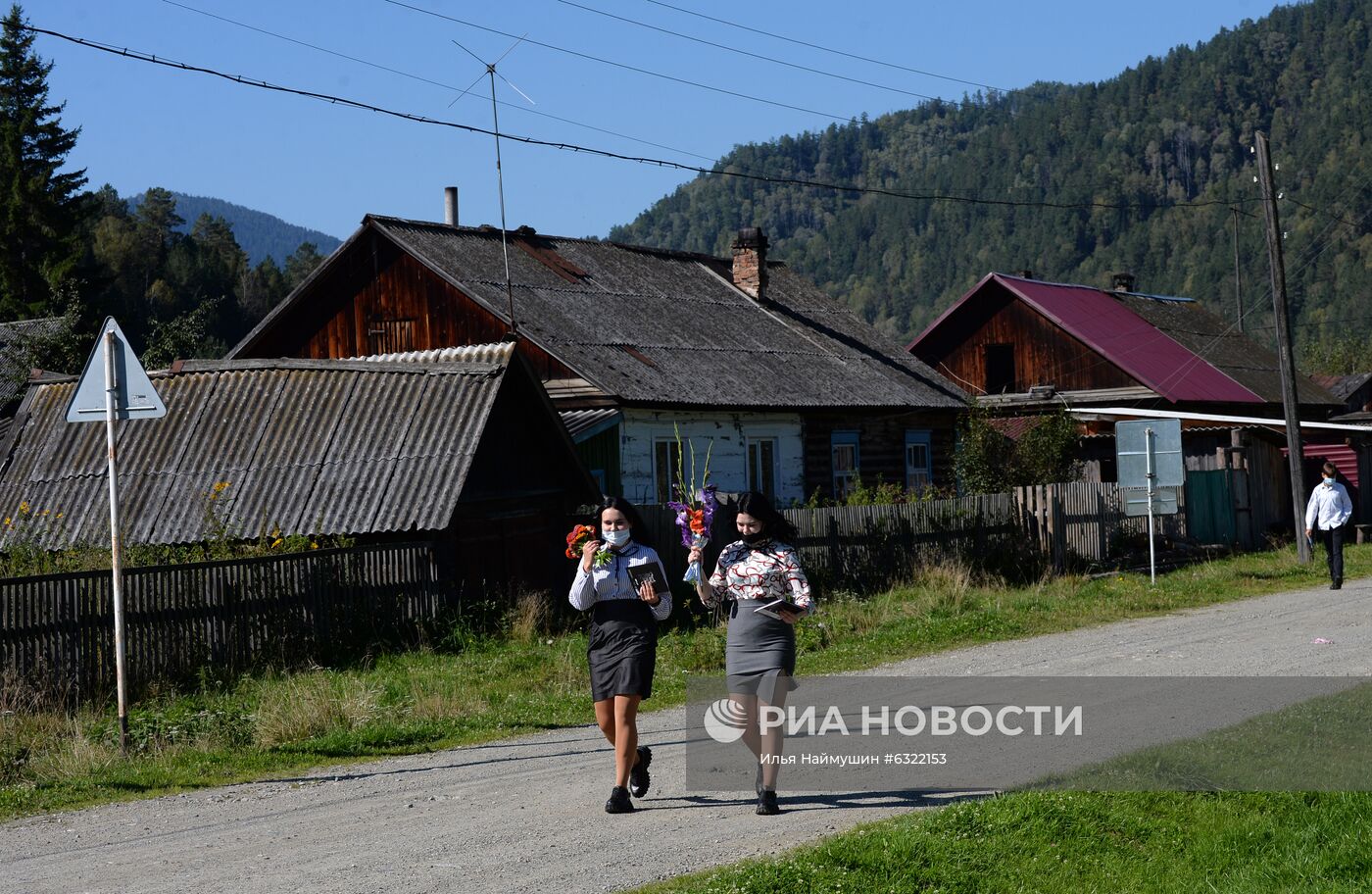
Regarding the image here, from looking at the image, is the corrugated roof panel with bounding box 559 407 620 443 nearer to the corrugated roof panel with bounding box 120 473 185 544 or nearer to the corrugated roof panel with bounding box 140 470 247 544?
the corrugated roof panel with bounding box 140 470 247 544

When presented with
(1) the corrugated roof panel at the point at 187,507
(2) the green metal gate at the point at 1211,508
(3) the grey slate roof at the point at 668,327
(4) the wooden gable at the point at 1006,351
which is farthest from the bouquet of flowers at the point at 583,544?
(4) the wooden gable at the point at 1006,351

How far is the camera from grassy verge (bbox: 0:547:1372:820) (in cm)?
1070

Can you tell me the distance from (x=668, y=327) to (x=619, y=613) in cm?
2190

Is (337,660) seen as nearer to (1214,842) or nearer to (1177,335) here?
(1214,842)

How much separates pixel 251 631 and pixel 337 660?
0.99m

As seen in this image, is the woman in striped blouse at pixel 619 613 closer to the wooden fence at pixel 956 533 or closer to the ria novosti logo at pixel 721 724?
the ria novosti logo at pixel 721 724

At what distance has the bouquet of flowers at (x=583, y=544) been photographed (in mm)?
8625

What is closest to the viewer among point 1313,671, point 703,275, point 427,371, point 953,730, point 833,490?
point 953,730

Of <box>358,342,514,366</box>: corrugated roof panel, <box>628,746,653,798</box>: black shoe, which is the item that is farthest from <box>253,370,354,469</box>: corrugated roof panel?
<box>628,746,653,798</box>: black shoe

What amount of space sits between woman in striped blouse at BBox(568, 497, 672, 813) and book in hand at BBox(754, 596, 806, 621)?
545mm

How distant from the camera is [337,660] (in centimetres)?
1562

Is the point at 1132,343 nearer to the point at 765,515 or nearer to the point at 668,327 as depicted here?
the point at 668,327

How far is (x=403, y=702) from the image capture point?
13148mm

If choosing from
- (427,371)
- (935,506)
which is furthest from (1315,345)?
(427,371)
